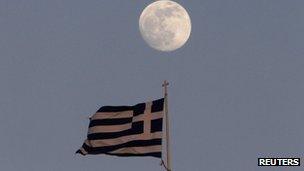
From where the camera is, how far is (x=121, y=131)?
24.5 m

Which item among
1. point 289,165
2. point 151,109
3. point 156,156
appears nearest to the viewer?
point 156,156

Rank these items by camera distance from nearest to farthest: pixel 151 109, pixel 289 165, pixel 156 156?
pixel 156 156
pixel 151 109
pixel 289 165

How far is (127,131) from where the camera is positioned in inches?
956

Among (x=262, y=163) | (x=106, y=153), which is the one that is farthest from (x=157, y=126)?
(x=262, y=163)

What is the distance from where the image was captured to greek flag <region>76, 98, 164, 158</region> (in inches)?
915

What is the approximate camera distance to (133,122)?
24141mm

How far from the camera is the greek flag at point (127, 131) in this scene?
23234 millimetres

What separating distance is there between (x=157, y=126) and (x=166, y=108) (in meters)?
0.98

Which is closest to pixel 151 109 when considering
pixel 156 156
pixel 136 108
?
pixel 136 108

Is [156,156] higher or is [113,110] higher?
[113,110]

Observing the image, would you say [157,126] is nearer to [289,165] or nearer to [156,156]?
[156,156]

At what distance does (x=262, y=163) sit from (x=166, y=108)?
1132cm

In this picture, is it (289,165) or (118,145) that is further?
(289,165)

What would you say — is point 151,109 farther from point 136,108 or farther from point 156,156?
point 156,156
